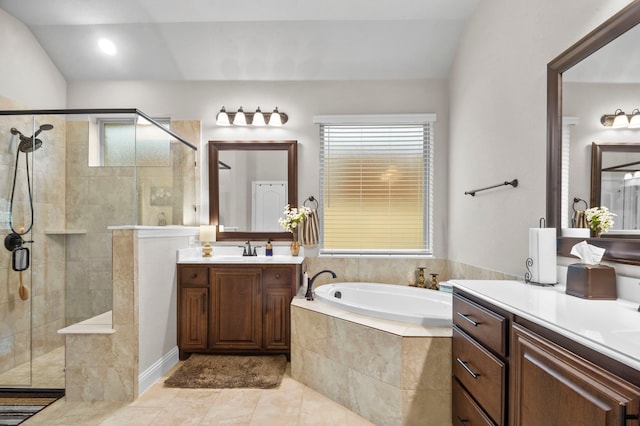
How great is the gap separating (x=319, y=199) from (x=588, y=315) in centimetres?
254

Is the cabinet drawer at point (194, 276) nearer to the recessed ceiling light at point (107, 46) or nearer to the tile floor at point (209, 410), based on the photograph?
the tile floor at point (209, 410)

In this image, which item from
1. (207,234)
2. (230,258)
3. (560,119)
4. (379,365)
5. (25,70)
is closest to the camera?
(560,119)

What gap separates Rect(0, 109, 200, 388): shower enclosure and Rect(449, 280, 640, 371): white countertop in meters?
2.36

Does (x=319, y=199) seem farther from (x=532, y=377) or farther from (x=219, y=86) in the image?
(x=532, y=377)

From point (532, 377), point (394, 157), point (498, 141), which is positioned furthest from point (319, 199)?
point (532, 377)

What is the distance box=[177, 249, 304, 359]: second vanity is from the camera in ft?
9.30

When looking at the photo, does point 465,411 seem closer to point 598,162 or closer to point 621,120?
point 598,162

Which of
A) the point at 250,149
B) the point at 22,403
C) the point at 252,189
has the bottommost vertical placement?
the point at 22,403

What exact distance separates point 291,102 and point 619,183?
9.10ft

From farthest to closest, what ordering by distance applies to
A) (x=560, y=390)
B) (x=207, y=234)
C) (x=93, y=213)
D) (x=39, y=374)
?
(x=207, y=234)
(x=93, y=213)
(x=39, y=374)
(x=560, y=390)

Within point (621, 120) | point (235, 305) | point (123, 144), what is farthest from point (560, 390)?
point (123, 144)

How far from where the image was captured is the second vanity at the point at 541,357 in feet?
2.63

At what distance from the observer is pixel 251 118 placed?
3.38 metres

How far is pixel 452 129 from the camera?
321 centimetres
